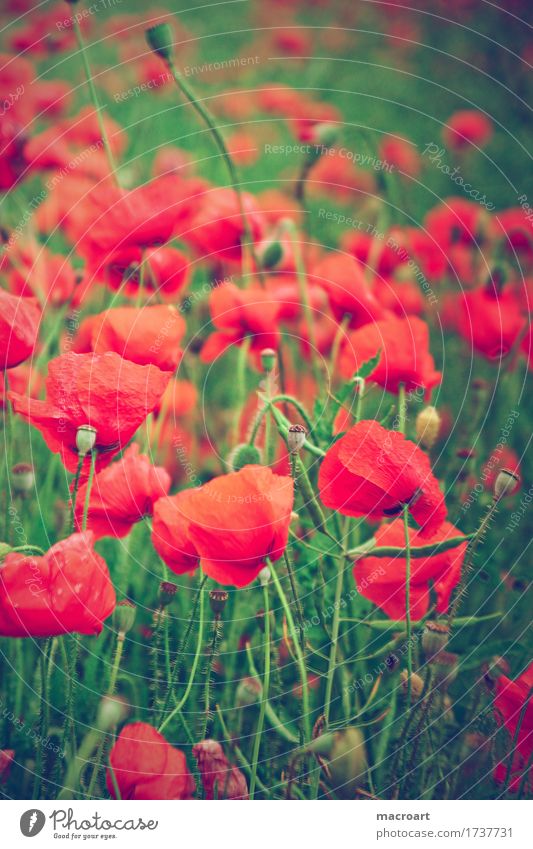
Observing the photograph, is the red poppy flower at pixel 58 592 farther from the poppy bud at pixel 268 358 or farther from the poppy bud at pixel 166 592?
the poppy bud at pixel 268 358

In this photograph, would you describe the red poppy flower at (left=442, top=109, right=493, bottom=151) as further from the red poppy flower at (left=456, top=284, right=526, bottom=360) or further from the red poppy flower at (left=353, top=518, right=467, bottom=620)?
the red poppy flower at (left=353, top=518, right=467, bottom=620)

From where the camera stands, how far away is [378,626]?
552 millimetres

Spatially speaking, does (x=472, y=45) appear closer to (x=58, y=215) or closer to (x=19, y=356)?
(x=58, y=215)

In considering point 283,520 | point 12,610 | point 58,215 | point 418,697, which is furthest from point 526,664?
point 58,215

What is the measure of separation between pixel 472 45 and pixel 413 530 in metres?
0.98

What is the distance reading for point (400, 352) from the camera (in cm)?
57

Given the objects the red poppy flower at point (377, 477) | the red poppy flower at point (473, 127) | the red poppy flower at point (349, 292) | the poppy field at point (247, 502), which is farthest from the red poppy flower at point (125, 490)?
the red poppy flower at point (473, 127)

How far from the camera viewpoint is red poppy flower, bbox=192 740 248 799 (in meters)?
0.50

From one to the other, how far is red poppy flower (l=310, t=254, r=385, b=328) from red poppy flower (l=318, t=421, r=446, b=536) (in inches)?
6.2

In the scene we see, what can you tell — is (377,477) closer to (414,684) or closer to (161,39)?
(414,684)

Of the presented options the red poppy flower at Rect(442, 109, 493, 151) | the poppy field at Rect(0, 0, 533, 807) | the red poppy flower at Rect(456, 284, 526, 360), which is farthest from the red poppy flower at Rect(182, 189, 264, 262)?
the red poppy flower at Rect(442, 109, 493, 151)

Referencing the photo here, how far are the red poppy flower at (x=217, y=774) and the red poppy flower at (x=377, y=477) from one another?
0.18m

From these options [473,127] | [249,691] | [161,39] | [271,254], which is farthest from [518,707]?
[473,127]

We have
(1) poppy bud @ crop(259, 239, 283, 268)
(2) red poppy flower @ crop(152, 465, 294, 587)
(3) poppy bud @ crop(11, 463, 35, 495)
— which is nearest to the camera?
(2) red poppy flower @ crop(152, 465, 294, 587)
